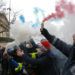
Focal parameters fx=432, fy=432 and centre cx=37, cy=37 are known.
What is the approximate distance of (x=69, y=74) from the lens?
22.3ft

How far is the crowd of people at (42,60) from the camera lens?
7.12 meters

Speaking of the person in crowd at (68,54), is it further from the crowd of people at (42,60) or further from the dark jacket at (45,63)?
the dark jacket at (45,63)

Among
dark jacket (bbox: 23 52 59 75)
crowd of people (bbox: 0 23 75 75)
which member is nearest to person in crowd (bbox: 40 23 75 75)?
crowd of people (bbox: 0 23 75 75)

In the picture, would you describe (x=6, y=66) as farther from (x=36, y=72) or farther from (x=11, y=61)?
(x=36, y=72)

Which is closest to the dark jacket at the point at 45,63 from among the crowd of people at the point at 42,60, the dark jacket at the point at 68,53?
the crowd of people at the point at 42,60

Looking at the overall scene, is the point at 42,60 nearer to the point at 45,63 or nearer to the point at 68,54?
the point at 45,63

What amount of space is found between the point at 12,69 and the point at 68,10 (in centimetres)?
292

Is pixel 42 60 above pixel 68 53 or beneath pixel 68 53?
beneath

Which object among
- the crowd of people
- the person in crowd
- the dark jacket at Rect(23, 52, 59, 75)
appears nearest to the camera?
the person in crowd

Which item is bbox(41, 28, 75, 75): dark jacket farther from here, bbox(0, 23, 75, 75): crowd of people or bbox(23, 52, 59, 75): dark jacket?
bbox(23, 52, 59, 75): dark jacket

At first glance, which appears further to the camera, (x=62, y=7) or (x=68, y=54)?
(x=62, y=7)

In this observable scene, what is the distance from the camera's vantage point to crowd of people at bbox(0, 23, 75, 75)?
7123 mm

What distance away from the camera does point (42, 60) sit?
29.5 ft

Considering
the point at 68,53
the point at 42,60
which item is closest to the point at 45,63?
the point at 42,60
